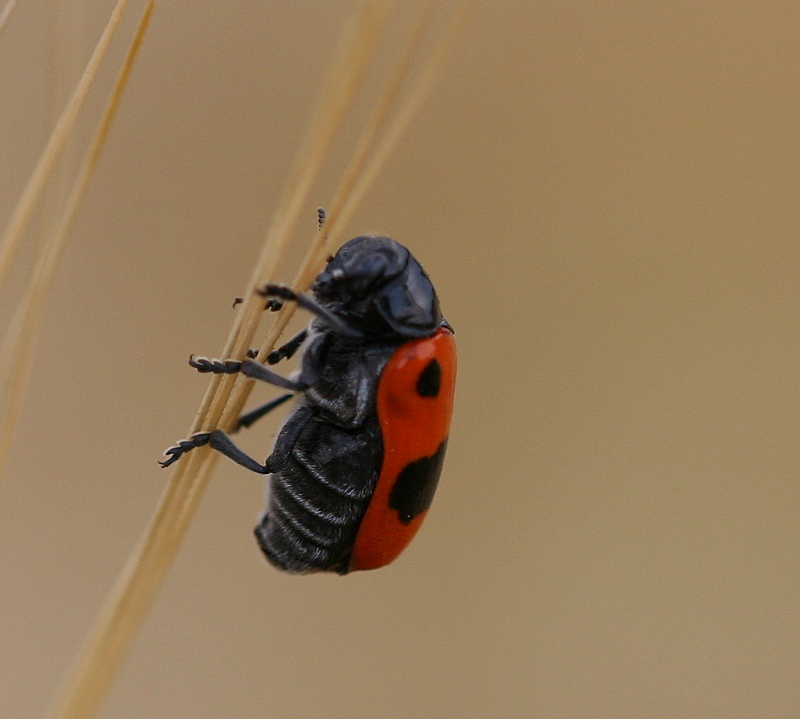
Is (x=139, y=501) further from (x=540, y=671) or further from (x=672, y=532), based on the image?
(x=672, y=532)

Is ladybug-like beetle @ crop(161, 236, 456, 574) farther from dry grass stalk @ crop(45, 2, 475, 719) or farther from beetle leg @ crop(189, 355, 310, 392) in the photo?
dry grass stalk @ crop(45, 2, 475, 719)

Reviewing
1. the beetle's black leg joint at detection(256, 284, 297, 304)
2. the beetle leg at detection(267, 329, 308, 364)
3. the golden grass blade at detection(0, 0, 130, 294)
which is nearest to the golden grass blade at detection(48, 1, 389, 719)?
the beetle's black leg joint at detection(256, 284, 297, 304)

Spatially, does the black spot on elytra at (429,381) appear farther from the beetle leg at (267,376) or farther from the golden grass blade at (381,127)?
the golden grass blade at (381,127)

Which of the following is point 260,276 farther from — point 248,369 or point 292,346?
point 292,346

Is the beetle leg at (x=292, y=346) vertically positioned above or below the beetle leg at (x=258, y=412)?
above

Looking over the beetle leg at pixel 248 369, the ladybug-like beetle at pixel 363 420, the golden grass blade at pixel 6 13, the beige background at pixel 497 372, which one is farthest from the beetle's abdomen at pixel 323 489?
the beige background at pixel 497 372

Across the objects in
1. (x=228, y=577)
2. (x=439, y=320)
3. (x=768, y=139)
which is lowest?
(x=228, y=577)

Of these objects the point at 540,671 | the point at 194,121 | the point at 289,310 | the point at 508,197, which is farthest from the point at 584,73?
the point at 289,310
